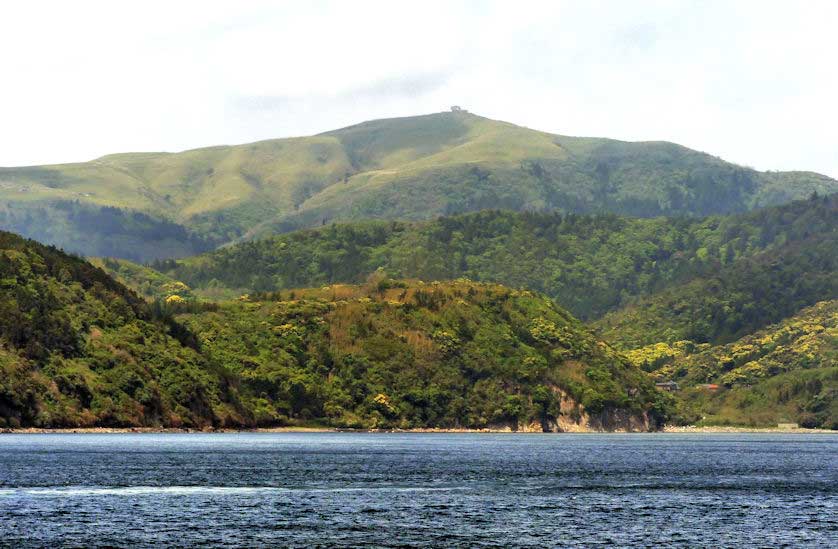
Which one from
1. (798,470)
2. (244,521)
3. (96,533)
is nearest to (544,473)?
(798,470)

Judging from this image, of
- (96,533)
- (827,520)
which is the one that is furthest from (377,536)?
(827,520)

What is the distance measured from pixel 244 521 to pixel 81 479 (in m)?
46.4

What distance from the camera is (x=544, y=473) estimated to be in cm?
18088

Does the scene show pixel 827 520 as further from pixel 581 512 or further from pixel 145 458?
pixel 145 458

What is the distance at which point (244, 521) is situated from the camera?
111938 millimetres

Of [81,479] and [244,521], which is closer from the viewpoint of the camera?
[244,521]

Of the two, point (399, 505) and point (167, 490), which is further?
point (167, 490)

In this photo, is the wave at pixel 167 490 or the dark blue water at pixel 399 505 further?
the wave at pixel 167 490

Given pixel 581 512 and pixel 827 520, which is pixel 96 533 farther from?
pixel 827 520

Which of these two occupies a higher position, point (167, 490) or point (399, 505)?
point (167, 490)

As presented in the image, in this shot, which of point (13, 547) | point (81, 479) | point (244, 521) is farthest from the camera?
point (81, 479)

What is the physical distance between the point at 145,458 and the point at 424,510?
87188 mm

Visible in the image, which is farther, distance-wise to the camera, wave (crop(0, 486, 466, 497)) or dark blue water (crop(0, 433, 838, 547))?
wave (crop(0, 486, 466, 497))

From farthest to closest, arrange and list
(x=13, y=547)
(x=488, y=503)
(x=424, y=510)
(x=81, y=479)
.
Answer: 1. (x=81, y=479)
2. (x=488, y=503)
3. (x=424, y=510)
4. (x=13, y=547)
